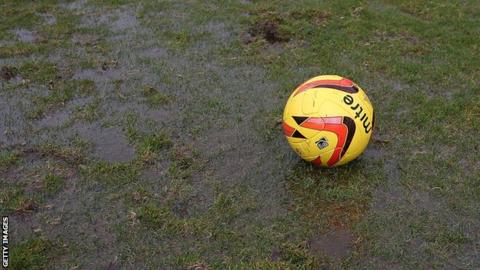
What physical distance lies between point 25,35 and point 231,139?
17.3 feet

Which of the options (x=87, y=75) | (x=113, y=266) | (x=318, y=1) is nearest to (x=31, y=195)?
(x=113, y=266)

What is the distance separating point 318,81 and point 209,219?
2006 millimetres

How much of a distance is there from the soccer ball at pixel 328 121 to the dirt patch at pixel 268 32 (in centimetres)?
357

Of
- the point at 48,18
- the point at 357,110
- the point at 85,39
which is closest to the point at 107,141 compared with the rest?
the point at 357,110

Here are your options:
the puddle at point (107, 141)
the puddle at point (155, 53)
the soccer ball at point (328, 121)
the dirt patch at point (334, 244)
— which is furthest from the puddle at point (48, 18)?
the dirt patch at point (334, 244)

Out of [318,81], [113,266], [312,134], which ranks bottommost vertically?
[113,266]

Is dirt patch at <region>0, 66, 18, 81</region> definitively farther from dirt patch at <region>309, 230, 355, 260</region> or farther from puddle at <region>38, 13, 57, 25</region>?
dirt patch at <region>309, 230, 355, 260</region>

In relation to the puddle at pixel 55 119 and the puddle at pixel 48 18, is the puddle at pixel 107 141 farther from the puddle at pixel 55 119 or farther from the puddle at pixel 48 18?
the puddle at pixel 48 18

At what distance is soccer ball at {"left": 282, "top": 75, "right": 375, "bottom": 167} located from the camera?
5.82m

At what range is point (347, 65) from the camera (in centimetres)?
Answer: 863

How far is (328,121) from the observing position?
19.0 feet

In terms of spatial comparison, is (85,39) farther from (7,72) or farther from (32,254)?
(32,254)

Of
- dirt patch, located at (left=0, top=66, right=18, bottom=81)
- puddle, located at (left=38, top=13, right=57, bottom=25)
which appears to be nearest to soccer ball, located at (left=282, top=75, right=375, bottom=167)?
dirt patch, located at (left=0, top=66, right=18, bottom=81)

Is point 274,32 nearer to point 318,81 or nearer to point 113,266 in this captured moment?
point 318,81
